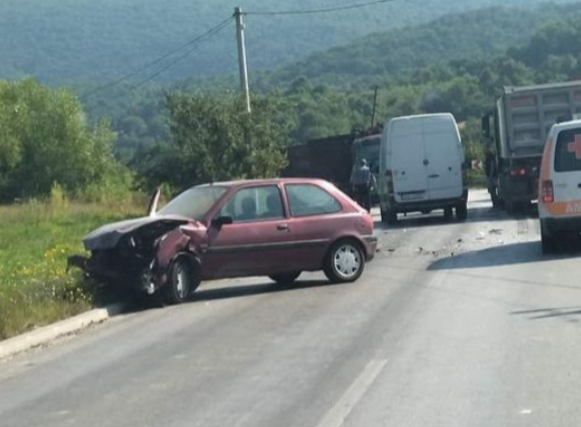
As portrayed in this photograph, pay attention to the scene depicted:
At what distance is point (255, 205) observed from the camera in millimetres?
18344

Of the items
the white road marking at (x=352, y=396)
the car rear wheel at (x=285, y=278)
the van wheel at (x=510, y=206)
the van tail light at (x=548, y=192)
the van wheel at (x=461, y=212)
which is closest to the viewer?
the white road marking at (x=352, y=396)

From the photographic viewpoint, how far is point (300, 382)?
36.2ft

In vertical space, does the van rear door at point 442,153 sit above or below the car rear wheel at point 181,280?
above

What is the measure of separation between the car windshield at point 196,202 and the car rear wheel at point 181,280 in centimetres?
75

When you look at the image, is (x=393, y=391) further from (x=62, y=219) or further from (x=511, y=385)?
(x=62, y=219)

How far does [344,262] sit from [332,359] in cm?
660

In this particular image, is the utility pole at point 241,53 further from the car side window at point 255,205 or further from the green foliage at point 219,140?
the car side window at point 255,205

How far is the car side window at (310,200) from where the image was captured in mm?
18547

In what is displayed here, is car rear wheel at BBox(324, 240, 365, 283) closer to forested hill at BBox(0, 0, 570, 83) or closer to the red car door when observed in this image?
the red car door

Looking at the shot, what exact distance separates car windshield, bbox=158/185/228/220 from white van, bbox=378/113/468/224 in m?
12.8

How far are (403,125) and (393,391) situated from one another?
21185 mm

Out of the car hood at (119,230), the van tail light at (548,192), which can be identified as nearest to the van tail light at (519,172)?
the van tail light at (548,192)

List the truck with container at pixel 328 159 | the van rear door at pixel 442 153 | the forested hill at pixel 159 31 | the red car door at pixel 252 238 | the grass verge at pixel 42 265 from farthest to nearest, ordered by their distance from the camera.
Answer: the forested hill at pixel 159 31 → the truck with container at pixel 328 159 → the van rear door at pixel 442 153 → the red car door at pixel 252 238 → the grass verge at pixel 42 265

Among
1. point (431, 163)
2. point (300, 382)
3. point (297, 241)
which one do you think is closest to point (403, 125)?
point (431, 163)
